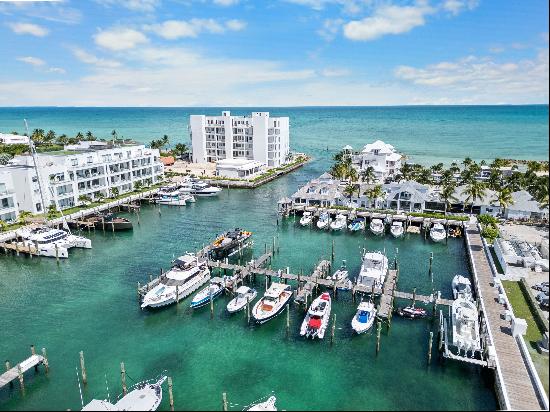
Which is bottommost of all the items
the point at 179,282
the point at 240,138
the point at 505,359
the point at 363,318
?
the point at 363,318

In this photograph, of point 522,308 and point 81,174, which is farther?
point 81,174

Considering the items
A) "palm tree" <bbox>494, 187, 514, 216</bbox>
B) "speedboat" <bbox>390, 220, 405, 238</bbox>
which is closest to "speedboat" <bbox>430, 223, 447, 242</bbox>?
"speedboat" <bbox>390, 220, 405, 238</bbox>

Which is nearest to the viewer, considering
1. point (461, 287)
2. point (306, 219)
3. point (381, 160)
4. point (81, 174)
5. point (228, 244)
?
point (461, 287)

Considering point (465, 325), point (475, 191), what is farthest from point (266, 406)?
point (475, 191)

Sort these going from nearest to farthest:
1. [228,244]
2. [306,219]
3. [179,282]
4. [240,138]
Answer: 1. [179,282]
2. [228,244]
3. [306,219]
4. [240,138]

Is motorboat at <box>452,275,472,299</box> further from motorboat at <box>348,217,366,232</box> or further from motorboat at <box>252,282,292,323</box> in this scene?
motorboat at <box>348,217,366,232</box>

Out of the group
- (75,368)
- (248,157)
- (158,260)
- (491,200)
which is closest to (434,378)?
(75,368)

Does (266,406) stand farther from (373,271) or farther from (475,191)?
(475,191)
